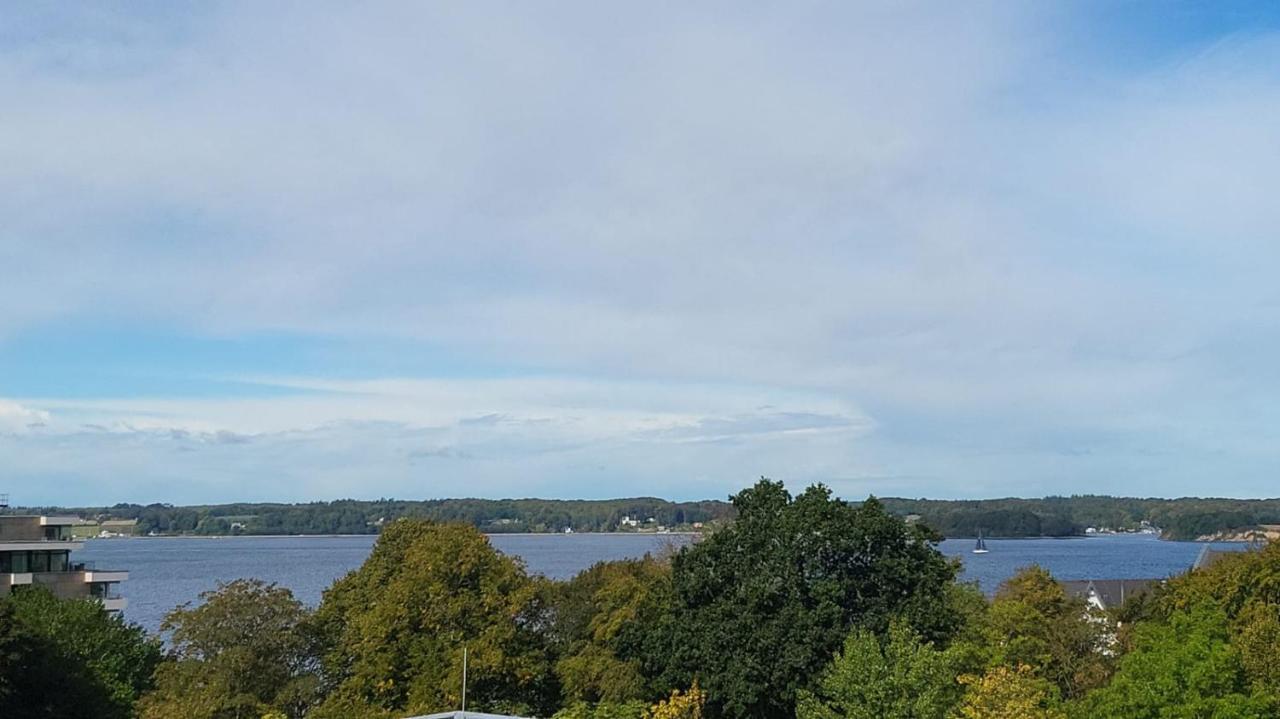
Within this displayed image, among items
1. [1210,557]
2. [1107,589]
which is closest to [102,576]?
[1210,557]

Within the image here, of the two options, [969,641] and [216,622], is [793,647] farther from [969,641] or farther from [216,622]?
[216,622]

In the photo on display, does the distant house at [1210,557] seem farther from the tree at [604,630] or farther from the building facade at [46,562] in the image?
the building facade at [46,562]

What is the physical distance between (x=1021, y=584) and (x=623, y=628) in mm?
16370

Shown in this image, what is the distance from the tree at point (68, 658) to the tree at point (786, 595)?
18.1m

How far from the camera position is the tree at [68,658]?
34.6m

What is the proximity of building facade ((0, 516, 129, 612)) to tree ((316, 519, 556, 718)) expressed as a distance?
26.8 m

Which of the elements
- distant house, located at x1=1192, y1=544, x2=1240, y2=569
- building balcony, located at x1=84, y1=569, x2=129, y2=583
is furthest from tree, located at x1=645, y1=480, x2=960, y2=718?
building balcony, located at x1=84, y1=569, x2=129, y2=583

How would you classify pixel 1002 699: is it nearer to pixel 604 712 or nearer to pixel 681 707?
pixel 681 707

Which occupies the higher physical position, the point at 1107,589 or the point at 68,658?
the point at 68,658

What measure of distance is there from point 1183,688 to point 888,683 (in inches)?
277

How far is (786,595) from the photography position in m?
35.1

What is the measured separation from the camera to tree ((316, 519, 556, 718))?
34.8 meters

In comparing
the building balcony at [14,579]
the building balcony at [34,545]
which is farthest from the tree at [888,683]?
the building balcony at [34,545]

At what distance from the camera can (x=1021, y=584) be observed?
146 ft
